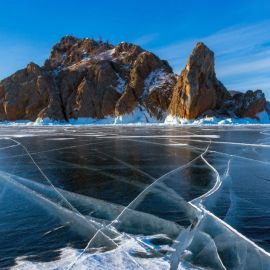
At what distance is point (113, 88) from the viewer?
97625mm

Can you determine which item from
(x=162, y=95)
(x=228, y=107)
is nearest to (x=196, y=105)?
(x=228, y=107)

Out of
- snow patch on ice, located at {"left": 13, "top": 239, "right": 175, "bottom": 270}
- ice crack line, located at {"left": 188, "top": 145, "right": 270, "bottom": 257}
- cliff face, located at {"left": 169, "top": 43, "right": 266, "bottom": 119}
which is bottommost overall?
snow patch on ice, located at {"left": 13, "top": 239, "right": 175, "bottom": 270}

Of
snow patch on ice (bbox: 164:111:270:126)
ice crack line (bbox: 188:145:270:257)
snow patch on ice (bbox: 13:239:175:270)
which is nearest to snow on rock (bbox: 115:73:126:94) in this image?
snow patch on ice (bbox: 164:111:270:126)

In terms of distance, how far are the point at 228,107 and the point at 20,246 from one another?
73.8 m

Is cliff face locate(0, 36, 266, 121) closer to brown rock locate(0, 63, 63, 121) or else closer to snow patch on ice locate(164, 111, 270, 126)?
brown rock locate(0, 63, 63, 121)

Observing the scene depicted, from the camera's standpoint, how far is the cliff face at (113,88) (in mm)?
75188

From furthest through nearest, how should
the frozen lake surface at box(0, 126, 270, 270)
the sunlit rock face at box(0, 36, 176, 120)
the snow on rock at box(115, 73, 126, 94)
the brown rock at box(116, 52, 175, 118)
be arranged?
the snow on rock at box(115, 73, 126, 94), the sunlit rock face at box(0, 36, 176, 120), the brown rock at box(116, 52, 175, 118), the frozen lake surface at box(0, 126, 270, 270)

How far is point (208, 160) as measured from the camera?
13398 millimetres

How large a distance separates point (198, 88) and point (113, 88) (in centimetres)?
3121

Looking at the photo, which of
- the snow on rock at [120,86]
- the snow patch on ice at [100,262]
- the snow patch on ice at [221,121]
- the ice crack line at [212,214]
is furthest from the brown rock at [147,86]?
the snow patch on ice at [100,262]

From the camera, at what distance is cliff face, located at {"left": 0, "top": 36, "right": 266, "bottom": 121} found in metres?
75.2

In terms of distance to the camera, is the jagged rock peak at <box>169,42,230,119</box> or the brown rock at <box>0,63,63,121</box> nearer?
the jagged rock peak at <box>169,42,230,119</box>

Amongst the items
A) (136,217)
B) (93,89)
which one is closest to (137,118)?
(93,89)

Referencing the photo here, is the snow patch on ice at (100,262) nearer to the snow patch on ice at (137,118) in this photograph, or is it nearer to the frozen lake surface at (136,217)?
the frozen lake surface at (136,217)
